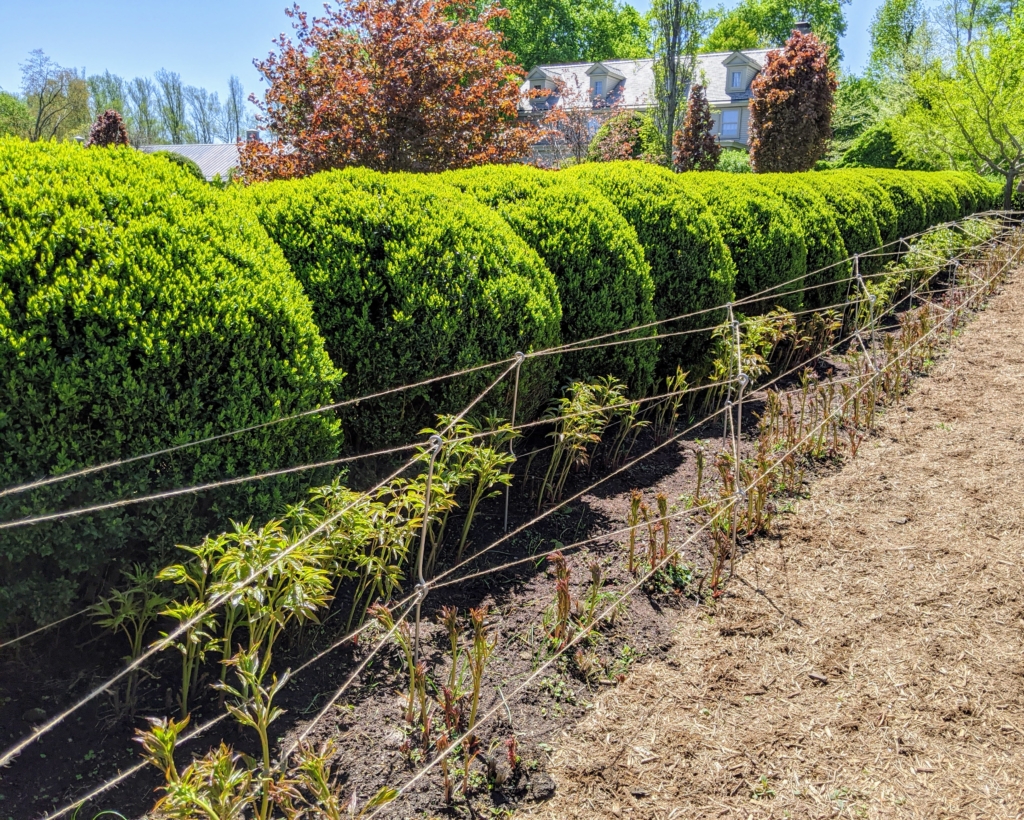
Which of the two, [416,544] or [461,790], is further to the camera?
[416,544]

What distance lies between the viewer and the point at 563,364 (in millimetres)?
4566

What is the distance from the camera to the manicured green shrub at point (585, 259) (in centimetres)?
452

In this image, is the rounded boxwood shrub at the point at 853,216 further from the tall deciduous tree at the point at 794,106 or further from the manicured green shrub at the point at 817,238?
the tall deciduous tree at the point at 794,106

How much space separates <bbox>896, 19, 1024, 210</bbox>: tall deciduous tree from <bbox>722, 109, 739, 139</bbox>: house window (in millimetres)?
26482

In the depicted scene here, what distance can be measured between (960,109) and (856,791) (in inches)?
840

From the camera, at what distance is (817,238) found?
740 cm

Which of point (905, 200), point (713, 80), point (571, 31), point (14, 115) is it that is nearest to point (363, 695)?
point (905, 200)

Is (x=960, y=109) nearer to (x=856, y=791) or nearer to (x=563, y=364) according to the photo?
(x=563, y=364)

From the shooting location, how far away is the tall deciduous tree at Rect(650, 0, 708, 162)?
19969 mm

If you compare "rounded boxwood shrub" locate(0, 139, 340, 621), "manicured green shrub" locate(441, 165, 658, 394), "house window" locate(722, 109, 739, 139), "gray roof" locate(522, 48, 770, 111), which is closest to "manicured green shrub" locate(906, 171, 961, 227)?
"manicured green shrub" locate(441, 165, 658, 394)

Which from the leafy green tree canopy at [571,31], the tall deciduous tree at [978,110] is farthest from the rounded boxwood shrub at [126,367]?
the leafy green tree canopy at [571,31]

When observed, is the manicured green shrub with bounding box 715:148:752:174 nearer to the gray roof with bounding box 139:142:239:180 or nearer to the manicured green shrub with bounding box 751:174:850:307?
the manicured green shrub with bounding box 751:174:850:307

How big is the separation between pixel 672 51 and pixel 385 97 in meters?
14.8

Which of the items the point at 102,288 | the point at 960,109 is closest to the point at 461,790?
the point at 102,288
